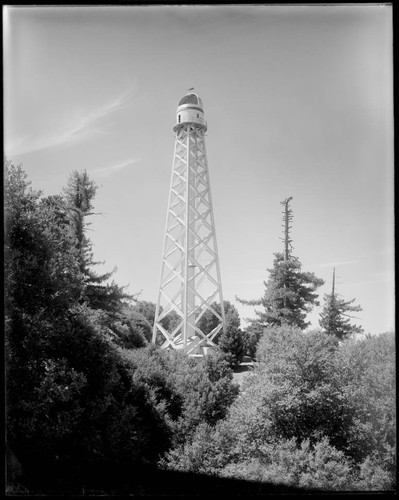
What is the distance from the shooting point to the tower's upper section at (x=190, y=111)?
50.9ft

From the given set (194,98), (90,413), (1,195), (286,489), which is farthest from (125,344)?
(1,195)

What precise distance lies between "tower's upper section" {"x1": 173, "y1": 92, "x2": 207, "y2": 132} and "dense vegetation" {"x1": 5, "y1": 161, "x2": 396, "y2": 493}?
6.55 metres

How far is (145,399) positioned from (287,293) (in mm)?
7516

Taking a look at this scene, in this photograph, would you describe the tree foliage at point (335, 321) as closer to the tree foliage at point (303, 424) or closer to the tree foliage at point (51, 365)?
the tree foliage at point (303, 424)

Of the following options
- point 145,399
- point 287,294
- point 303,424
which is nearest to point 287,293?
point 287,294

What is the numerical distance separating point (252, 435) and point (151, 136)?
22.2ft

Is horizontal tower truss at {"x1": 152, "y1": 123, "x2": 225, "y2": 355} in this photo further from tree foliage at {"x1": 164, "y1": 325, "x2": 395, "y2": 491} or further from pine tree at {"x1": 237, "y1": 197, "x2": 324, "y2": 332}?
tree foliage at {"x1": 164, "y1": 325, "x2": 395, "y2": 491}

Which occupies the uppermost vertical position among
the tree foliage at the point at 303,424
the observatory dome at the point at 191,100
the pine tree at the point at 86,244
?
the observatory dome at the point at 191,100

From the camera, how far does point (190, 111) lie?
613 inches

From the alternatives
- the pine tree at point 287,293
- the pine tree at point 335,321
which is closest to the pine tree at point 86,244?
the pine tree at point 287,293

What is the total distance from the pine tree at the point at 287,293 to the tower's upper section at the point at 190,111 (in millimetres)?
6571

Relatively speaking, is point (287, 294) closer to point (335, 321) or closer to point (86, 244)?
point (335, 321)

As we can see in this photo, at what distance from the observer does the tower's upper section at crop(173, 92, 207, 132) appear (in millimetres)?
15516

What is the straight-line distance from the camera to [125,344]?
43.0 feet
